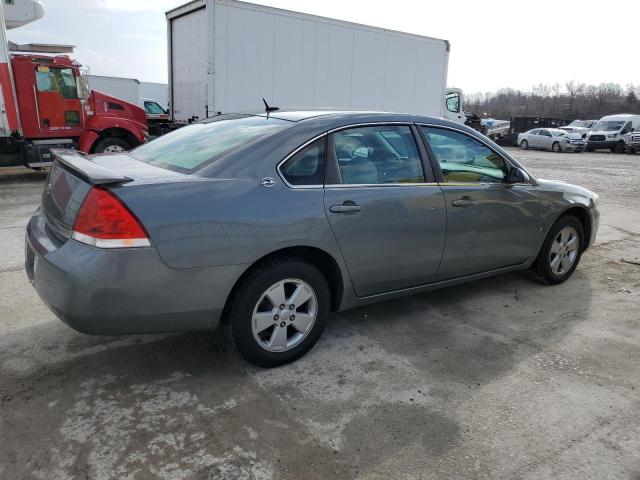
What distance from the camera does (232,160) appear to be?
2979 mm

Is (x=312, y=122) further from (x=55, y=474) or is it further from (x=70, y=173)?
(x=55, y=474)

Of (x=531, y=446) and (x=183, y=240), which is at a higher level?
(x=183, y=240)

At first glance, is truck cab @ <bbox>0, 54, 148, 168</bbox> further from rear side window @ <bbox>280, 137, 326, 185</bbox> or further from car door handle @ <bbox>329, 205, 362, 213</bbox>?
car door handle @ <bbox>329, 205, 362, 213</bbox>

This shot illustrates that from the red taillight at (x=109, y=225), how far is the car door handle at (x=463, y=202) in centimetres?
228

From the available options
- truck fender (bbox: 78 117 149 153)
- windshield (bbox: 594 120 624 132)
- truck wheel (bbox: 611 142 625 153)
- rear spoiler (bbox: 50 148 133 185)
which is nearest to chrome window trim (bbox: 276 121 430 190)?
rear spoiler (bbox: 50 148 133 185)

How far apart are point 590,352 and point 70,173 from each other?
11.8ft

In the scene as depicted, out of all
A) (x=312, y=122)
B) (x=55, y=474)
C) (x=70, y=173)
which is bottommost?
(x=55, y=474)

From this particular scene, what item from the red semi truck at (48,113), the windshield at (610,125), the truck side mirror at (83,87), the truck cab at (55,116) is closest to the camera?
the red semi truck at (48,113)

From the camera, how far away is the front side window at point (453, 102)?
19.0m

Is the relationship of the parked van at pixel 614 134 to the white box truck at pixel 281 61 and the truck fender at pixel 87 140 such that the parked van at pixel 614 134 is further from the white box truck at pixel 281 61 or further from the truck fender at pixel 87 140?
the truck fender at pixel 87 140

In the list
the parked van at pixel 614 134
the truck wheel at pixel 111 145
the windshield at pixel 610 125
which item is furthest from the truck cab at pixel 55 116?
the windshield at pixel 610 125

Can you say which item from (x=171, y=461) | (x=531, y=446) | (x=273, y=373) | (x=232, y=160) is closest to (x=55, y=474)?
(x=171, y=461)

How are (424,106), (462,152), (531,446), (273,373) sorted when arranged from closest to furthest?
1. (531,446)
2. (273,373)
3. (462,152)
4. (424,106)

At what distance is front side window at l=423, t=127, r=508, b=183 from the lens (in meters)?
3.86
